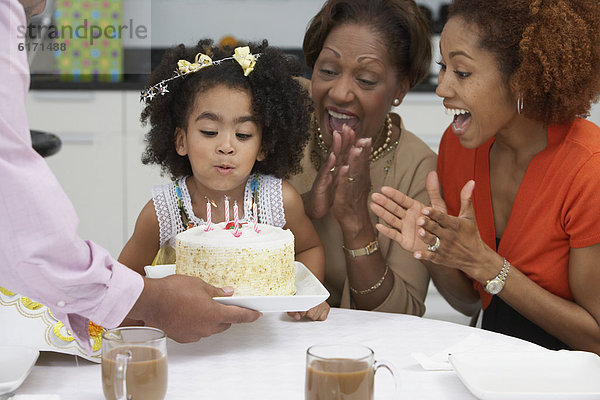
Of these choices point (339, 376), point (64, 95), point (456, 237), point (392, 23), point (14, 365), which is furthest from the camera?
point (64, 95)

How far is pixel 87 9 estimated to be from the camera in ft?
12.9

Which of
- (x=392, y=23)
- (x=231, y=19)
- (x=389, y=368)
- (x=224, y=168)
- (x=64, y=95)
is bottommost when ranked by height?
(x=389, y=368)

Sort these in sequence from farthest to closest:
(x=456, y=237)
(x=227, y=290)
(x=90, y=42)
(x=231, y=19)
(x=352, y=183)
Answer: (x=231, y=19), (x=90, y=42), (x=352, y=183), (x=456, y=237), (x=227, y=290)

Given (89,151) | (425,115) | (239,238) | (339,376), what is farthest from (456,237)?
(89,151)

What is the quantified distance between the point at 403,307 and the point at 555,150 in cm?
62

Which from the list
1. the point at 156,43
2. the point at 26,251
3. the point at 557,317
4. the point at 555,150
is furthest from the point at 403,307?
the point at 156,43

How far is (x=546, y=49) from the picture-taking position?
5.89ft

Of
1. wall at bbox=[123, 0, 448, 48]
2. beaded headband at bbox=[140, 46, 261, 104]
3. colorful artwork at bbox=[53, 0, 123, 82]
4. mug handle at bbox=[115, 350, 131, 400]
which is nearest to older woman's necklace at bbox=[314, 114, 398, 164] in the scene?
beaded headband at bbox=[140, 46, 261, 104]

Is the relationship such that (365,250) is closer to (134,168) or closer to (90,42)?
(134,168)

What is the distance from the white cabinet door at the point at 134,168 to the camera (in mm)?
3924

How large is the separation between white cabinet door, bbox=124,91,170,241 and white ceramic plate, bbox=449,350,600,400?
2.80 metres

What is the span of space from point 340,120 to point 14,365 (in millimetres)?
1305

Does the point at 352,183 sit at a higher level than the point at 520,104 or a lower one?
lower

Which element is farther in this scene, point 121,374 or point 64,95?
point 64,95
